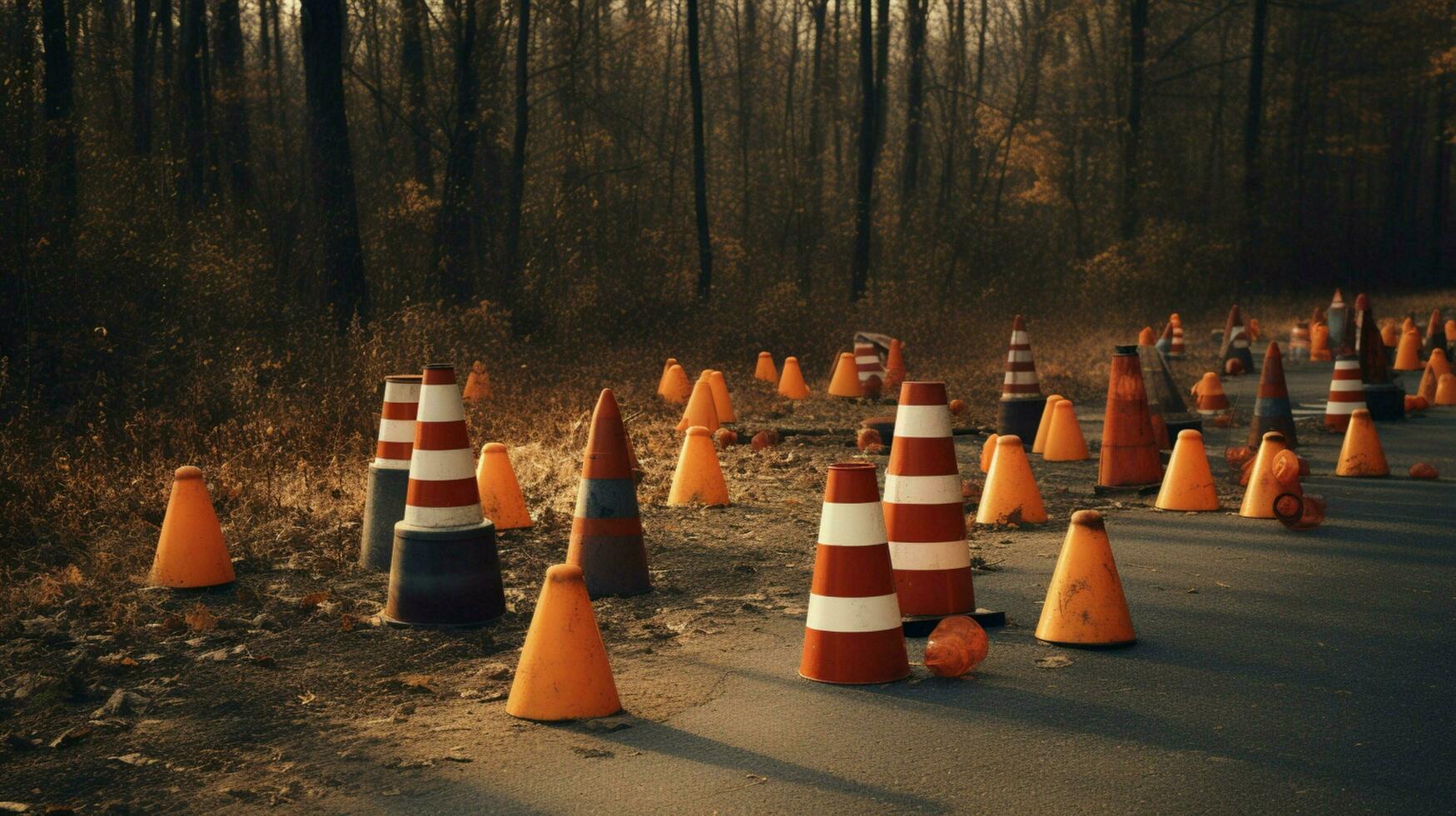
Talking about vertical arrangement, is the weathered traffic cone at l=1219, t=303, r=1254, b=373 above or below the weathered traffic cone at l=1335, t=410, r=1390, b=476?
above

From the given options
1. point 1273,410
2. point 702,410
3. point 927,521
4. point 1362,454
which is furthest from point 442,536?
point 1273,410

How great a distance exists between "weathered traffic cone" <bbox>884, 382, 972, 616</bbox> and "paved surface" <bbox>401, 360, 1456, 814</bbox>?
0.25 m

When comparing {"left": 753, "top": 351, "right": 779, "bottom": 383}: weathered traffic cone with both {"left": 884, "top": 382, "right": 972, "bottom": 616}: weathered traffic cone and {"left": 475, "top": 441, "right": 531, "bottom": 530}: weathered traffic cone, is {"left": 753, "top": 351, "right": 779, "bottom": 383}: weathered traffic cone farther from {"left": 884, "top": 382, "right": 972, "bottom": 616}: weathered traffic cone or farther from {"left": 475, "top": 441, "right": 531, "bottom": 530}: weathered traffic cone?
{"left": 884, "top": 382, "right": 972, "bottom": 616}: weathered traffic cone

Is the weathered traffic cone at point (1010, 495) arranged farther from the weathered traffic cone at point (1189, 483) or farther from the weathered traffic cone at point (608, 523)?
the weathered traffic cone at point (608, 523)

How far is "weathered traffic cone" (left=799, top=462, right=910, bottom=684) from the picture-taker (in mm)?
5500

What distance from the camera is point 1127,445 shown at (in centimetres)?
1066

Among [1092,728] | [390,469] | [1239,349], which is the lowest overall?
[1092,728]

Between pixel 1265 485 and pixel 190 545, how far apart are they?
269 inches

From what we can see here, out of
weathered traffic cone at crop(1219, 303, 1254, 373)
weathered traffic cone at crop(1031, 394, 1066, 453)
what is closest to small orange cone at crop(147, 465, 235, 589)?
weathered traffic cone at crop(1031, 394, 1066, 453)

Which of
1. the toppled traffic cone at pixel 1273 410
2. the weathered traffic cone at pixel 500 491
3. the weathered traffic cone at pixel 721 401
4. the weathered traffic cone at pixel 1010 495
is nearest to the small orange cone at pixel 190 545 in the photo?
the weathered traffic cone at pixel 500 491

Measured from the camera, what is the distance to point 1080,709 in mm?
5207

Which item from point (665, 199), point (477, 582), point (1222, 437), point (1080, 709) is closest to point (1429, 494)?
point (1222, 437)

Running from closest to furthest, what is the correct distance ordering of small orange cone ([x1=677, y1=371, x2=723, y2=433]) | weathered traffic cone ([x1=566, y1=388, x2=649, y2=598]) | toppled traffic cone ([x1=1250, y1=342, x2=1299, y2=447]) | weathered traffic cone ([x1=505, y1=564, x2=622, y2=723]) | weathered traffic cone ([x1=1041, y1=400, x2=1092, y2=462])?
1. weathered traffic cone ([x1=505, y1=564, x2=622, y2=723])
2. weathered traffic cone ([x1=566, y1=388, x2=649, y2=598])
3. weathered traffic cone ([x1=1041, y1=400, x2=1092, y2=462])
4. toppled traffic cone ([x1=1250, y1=342, x2=1299, y2=447])
5. small orange cone ([x1=677, y1=371, x2=723, y2=433])

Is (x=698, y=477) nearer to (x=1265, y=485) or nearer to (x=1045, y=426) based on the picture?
(x=1265, y=485)
